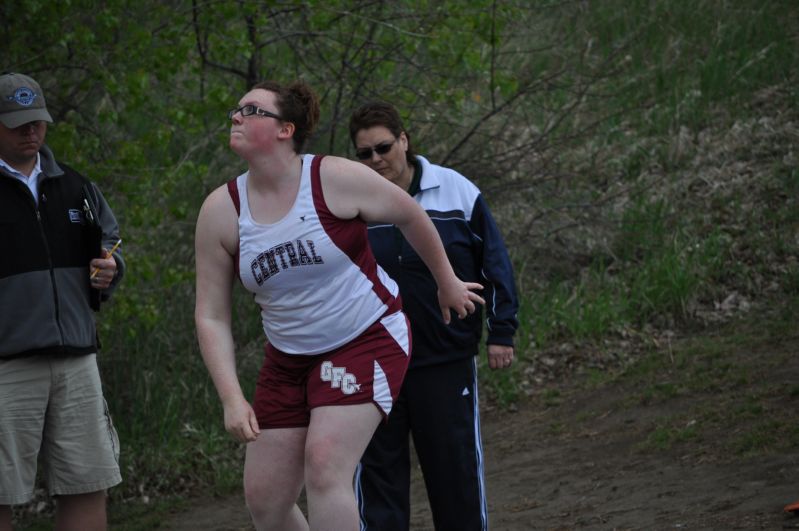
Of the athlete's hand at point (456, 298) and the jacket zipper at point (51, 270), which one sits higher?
the jacket zipper at point (51, 270)

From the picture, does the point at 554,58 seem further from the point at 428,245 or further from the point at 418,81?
the point at 428,245

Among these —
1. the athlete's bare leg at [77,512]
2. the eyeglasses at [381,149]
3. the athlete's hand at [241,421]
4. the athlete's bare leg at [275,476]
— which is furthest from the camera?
the athlete's bare leg at [77,512]

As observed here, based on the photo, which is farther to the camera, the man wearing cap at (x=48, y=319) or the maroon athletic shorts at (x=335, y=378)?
the man wearing cap at (x=48, y=319)

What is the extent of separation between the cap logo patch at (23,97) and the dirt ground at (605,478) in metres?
3.33

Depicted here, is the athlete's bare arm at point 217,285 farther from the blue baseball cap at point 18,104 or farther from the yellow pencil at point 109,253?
the blue baseball cap at point 18,104

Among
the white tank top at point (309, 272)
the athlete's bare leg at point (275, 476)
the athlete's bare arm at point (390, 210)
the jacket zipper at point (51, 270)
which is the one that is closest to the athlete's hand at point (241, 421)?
the athlete's bare leg at point (275, 476)

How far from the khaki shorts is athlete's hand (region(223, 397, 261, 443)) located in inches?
53.8

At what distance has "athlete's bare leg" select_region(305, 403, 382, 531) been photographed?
371 centimetres

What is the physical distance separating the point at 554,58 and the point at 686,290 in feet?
14.9

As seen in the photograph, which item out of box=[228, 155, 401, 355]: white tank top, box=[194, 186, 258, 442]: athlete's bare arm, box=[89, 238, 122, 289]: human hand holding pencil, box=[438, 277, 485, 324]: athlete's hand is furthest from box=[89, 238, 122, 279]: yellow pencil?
box=[438, 277, 485, 324]: athlete's hand

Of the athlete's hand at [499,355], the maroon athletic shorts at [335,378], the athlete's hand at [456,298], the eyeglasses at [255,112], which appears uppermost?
the eyeglasses at [255,112]

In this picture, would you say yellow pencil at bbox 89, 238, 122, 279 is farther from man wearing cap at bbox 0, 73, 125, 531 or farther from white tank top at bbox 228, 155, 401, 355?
white tank top at bbox 228, 155, 401, 355

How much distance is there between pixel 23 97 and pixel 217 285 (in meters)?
1.44

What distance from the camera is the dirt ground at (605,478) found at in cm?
562
